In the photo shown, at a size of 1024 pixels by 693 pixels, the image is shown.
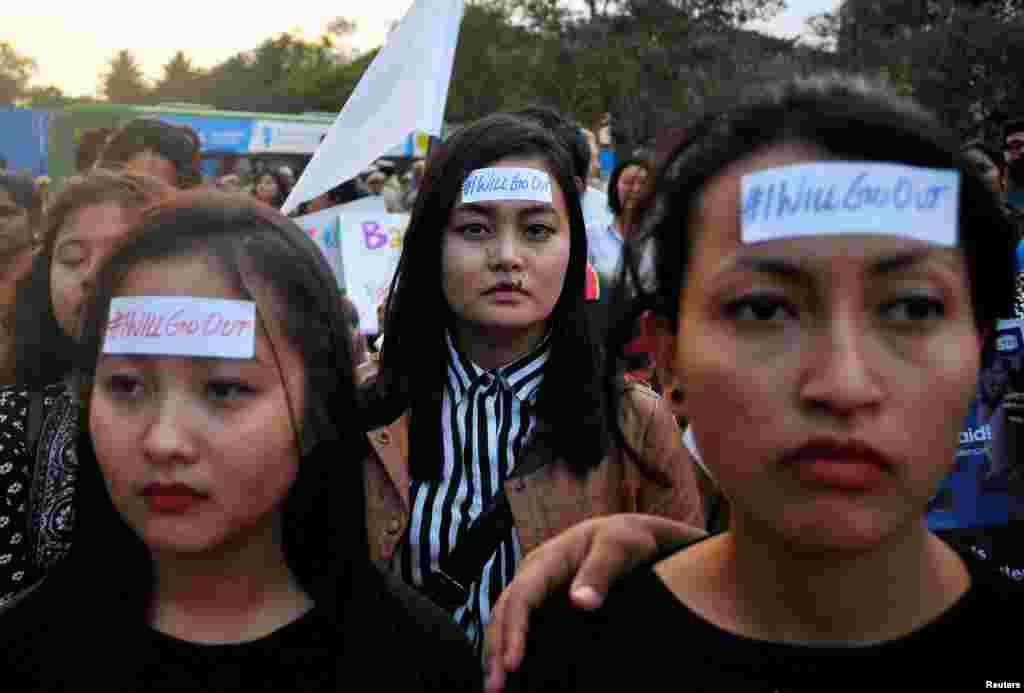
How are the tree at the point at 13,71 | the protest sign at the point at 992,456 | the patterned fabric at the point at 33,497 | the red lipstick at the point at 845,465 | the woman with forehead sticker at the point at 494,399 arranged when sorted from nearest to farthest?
the red lipstick at the point at 845,465
the patterned fabric at the point at 33,497
the woman with forehead sticker at the point at 494,399
the protest sign at the point at 992,456
the tree at the point at 13,71

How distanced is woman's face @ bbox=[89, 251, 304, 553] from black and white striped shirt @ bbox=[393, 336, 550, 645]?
2.52 feet

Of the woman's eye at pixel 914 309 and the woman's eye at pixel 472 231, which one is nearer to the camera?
the woman's eye at pixel 914 309

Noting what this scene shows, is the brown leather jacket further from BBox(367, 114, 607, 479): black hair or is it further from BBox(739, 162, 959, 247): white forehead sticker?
BBox(739, 162, 959, 247): white forehead sticker

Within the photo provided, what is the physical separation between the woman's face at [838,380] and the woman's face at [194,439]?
72 cm

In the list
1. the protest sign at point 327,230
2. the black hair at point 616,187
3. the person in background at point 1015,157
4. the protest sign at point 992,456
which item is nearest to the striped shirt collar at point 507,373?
the protest sign at point 992,456

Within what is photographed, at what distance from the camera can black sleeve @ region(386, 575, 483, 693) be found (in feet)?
5.73

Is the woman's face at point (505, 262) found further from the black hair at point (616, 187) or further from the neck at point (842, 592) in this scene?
the black hair at point (616, 187)

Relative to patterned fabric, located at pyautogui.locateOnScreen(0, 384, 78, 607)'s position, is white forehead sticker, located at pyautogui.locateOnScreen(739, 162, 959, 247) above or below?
above

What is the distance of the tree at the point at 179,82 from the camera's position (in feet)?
275

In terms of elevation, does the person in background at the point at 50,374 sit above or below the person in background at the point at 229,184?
below

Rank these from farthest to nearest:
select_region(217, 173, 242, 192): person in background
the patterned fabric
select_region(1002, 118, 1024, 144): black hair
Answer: select_region(1002, 118, 1024, 144): black hair → the patterned fabric → select_region(217, 173, 242, 192): person in background

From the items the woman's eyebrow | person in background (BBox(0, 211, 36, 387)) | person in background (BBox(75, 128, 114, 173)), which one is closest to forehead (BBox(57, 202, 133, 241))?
person in background (BBox(0, 211, 36, 387))

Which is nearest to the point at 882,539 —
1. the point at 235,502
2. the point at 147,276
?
the point at 235,502

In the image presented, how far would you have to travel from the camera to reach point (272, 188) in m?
9.48
